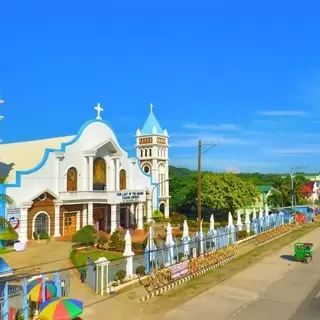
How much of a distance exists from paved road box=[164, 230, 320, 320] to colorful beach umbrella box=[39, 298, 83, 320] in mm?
4428

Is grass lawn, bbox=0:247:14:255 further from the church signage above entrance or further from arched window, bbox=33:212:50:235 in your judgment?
the church signage above entrance

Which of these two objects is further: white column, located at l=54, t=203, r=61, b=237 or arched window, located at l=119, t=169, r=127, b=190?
arched window, located at l=119, t=169, r=127, b=190

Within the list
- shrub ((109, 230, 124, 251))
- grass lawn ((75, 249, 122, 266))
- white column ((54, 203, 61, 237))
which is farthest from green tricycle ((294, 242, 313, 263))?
white column ((54, 203, 61, 237))

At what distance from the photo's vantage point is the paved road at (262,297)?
17.2 m

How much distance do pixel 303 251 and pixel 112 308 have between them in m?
16.9

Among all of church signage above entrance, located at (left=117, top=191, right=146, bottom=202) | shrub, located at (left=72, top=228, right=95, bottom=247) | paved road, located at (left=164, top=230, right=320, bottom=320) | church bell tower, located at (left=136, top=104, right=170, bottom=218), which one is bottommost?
paved road, located at (left=164, top=230, right=320, bottom=320)

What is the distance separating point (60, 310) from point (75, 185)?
27469 mm

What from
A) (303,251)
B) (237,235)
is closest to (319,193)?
(237,235)

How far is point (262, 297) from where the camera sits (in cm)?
2005

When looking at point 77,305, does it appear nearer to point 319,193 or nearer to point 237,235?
point 237,235

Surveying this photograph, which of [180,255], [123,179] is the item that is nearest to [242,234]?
[123,179]

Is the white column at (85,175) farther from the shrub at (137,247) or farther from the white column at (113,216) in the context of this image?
the shrub at (137,247)

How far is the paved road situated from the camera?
1720cm

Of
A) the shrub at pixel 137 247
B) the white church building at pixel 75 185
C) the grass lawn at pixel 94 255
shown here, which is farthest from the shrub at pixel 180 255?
the white church building at pixel 75 185
